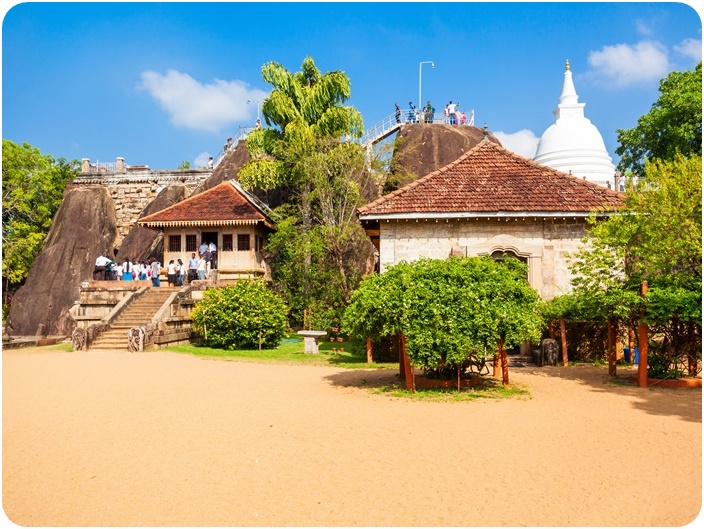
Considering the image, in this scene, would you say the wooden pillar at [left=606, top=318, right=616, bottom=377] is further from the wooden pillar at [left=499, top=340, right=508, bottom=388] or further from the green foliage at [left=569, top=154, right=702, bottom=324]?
the wooden pillar at [left=499, top=340, right=508, bottom=388]

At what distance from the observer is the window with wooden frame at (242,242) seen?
25672 millimetres

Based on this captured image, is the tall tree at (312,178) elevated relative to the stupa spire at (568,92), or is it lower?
lower

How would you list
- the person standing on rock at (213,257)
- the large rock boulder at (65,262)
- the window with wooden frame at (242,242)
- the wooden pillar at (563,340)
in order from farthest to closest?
the large rock boulder at (65,262), the window with wooden frame at (242,242), the person standing on rock at (213,257), the wooden pillar at (563,340)

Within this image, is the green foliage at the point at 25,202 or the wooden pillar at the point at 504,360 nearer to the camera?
the wooden pillar at the point at 504,360

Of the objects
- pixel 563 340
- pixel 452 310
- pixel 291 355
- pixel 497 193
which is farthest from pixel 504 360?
pixel 291 355

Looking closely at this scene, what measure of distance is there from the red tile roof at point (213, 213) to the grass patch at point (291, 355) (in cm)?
824

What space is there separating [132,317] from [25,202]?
2170cm

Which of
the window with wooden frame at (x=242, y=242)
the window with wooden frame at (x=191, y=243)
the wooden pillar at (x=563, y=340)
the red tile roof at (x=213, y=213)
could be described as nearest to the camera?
the wooden pillar at (x=563, y=340)

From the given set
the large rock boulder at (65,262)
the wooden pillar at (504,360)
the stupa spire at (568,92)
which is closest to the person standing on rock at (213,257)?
the large rock boulder at (65,262)

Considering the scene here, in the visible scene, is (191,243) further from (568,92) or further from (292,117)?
(568,92)

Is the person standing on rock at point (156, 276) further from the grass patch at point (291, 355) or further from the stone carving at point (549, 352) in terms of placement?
the stone carving at point (549, 352)

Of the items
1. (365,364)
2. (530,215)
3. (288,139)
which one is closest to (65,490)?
(365,364)

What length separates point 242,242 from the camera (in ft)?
84.4

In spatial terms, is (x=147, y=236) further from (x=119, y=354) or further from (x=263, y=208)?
(x=119, y=354)
